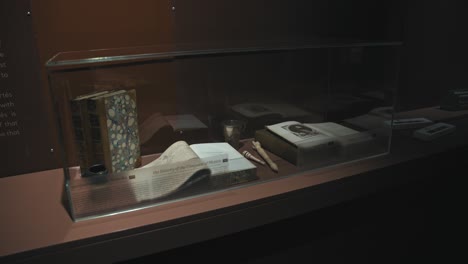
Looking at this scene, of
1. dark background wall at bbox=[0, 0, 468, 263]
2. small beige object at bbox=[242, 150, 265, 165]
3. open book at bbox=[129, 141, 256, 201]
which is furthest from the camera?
small beige object at bbox=[242, 150, 265, 165]

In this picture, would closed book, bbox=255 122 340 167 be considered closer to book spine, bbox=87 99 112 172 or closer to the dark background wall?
the dark background wall

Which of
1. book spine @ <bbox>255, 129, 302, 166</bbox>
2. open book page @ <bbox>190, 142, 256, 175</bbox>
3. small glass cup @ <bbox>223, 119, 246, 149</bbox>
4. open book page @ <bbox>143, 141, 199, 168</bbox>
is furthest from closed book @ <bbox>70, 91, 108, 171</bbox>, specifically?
book spine @ <bbox>255, 129, 302, 166</bbox>

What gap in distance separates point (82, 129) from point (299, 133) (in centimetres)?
64

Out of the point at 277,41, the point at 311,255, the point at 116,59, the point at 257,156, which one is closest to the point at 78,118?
the point at 116,59

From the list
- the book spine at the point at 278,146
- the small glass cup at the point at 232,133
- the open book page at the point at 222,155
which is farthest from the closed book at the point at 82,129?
the book spine at the point at 278,146

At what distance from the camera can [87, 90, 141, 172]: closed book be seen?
2.92 ft

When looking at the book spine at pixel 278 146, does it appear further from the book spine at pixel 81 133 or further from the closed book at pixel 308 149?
the book spine at pixel 81 133

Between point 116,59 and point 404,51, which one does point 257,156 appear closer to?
point 116,59

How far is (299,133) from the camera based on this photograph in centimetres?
115

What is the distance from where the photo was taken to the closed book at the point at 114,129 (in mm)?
890

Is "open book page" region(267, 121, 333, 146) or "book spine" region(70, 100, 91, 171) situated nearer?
"book spine" region(70, 100, 91, 171)

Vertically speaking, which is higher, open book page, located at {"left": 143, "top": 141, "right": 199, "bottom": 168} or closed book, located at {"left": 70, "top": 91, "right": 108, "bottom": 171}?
closed book, located at {"left": 70, "top": 91, "right": 108, "bottom": 171}

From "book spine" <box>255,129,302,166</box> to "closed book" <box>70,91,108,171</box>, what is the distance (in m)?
0.52

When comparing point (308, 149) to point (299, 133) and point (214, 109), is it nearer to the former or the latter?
point (299, 133)
